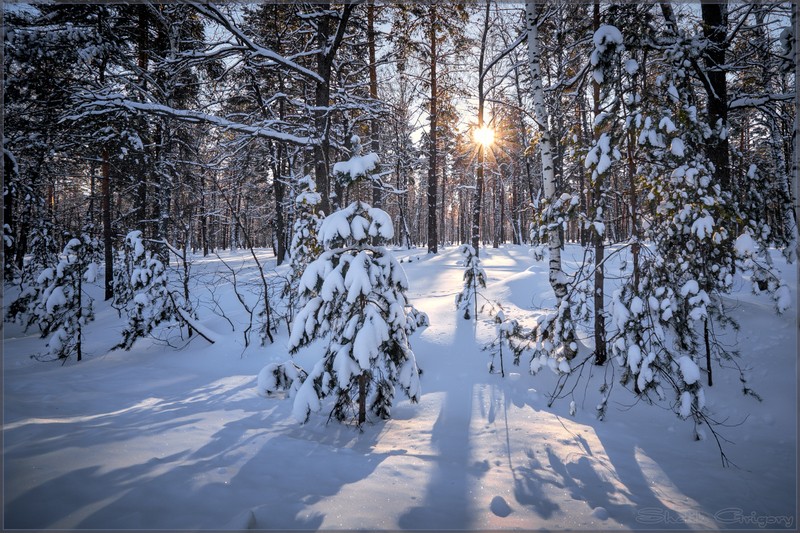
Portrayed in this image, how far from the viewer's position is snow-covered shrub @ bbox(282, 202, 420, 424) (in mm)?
3598

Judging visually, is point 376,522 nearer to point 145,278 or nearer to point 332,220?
point 332,220

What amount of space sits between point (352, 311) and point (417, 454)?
5.63 ft

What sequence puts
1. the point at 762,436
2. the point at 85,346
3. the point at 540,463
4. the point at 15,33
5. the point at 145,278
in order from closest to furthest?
the point at 540,463 < the point at 762,436 < the point at 15,33 < the point at 145,278 < the point at 85,346

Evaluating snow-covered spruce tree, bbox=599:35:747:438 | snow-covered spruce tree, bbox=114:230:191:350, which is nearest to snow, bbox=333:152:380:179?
snow-covered spruce tree, bbox=599:35:747:438

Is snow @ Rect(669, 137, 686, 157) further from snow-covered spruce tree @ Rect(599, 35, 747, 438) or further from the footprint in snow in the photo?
the footprint in snow

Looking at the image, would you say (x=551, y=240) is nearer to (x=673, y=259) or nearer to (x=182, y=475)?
(x=673, y=259)

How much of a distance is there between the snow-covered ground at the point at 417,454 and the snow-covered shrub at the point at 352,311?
622 millimetres

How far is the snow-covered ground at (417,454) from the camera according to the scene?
2.16m

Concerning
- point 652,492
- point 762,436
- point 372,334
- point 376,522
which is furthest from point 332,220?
point 762,436

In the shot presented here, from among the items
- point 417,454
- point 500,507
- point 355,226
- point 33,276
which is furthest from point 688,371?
point 33,276

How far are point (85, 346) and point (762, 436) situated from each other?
564 inches

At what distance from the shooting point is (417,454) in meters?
3.39

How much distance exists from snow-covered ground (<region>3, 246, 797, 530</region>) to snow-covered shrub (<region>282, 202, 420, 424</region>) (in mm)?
622

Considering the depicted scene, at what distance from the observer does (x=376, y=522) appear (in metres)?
2.15
